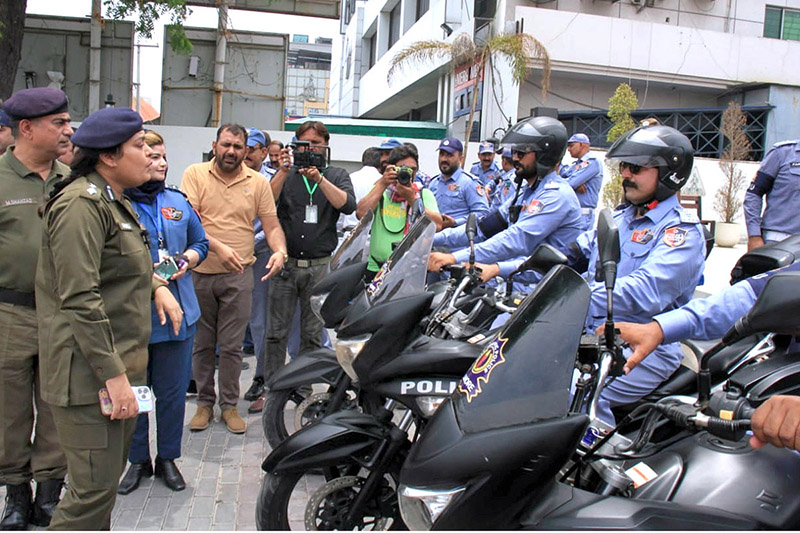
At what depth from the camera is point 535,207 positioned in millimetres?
3766

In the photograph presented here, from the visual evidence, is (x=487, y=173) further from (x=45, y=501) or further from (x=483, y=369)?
(x=483, y=369)

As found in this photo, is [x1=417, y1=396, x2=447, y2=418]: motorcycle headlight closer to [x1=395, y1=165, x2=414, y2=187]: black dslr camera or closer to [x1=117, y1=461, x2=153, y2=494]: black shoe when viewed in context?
[x1=117, y1=461, x2=153, y2=494]: black shoe

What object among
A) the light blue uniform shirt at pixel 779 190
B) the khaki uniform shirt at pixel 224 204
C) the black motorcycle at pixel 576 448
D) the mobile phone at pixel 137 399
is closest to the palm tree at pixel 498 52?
the light blue uniform shirt at pixel 779 190

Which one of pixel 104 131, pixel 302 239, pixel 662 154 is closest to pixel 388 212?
pixel 302 239

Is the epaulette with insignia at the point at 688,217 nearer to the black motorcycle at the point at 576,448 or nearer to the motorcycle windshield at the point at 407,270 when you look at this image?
the black motorcycle at the point at 576,448

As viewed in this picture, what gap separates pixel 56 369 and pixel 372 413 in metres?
1.24

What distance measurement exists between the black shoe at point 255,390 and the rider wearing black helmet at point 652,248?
3.02 metres

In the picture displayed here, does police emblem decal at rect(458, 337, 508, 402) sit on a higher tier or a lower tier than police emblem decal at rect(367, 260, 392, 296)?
→ lower

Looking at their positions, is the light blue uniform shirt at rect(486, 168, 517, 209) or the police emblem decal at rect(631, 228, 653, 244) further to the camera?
the light blue uniform shirt at rect(486, 168, 517, 209)

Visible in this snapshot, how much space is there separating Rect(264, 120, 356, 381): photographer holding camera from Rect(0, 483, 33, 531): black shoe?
6.53ft

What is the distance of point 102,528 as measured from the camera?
2.42 metres

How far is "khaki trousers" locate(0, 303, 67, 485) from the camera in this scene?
9.92 feet

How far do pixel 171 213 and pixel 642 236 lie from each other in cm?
248

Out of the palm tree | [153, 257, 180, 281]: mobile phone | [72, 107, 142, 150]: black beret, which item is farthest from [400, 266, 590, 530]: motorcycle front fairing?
the palm tree
